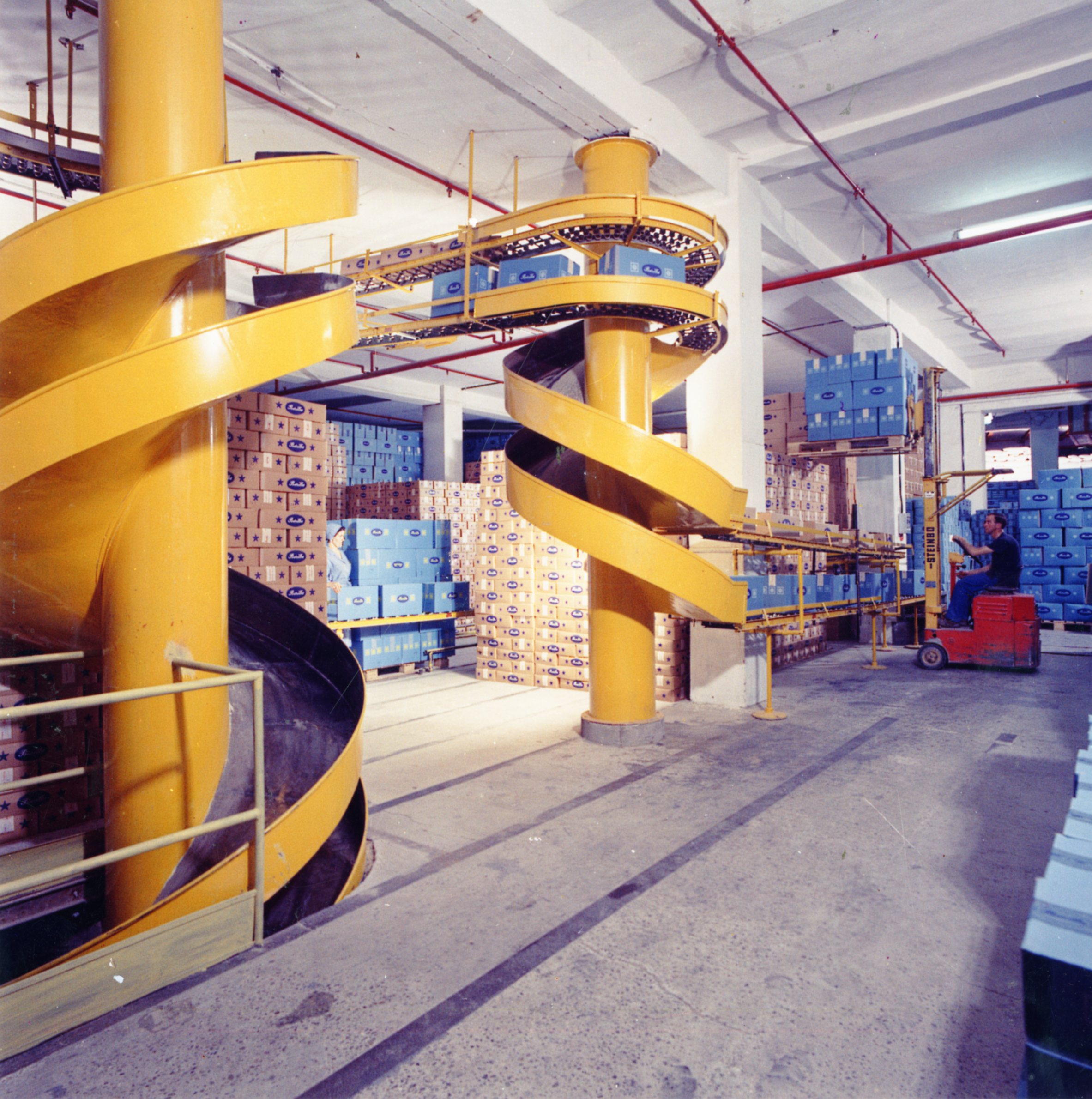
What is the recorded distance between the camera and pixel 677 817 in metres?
4.66

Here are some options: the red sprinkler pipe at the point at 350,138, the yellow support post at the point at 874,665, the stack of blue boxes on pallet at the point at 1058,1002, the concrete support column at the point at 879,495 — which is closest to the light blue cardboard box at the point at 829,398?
the concrete support column at the point at 879,495

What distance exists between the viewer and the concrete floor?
2387 millimetres

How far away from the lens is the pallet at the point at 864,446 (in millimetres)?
11086

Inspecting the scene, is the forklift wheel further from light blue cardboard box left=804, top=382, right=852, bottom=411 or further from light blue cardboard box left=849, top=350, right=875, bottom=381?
light blue cardboard box left=849, top=350, right=875, bottom=381

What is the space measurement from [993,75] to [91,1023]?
9611 mm

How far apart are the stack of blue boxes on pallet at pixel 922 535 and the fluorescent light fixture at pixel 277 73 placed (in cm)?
955

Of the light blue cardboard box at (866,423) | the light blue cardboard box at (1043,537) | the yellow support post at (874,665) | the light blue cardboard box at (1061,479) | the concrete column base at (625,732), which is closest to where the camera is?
the concrete column base at (625,732)

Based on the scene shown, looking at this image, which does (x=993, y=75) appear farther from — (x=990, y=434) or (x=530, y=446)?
(x=990, y=434)

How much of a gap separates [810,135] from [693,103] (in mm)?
1285

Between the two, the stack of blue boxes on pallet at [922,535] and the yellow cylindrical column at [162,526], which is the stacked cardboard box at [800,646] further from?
the yellow cylindrical column at [162,526]

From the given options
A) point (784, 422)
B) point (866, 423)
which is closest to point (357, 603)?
point (784, 422)

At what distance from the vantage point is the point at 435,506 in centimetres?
1697

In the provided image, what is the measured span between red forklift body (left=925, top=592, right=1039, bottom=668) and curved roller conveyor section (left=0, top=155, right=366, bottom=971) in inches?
365

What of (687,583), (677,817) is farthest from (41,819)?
(687,583)
